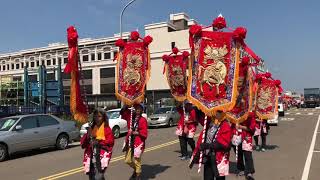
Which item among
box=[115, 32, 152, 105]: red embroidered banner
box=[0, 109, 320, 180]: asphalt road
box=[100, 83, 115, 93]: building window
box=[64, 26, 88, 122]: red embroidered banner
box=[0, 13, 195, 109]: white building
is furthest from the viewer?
box=[100, 83, 115, 93]: building window

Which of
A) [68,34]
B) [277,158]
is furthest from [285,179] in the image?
[68,34]

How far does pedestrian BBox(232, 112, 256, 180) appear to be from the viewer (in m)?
9.85

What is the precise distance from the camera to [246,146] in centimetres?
995

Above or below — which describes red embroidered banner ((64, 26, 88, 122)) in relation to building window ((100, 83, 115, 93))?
below

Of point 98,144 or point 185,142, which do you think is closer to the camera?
point 98,144

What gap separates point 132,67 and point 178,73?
364cm

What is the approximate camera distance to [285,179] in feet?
33.0

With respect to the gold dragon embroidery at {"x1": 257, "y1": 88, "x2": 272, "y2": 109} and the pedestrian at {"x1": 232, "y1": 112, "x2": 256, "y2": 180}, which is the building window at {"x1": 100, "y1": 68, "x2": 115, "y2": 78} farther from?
the pedestrian at {"x1": 232, "y1": 112, "x2": 256, "y2": 180}

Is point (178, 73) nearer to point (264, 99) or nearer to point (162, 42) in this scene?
point (264, 99)

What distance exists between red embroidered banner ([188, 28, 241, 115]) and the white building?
69.8m

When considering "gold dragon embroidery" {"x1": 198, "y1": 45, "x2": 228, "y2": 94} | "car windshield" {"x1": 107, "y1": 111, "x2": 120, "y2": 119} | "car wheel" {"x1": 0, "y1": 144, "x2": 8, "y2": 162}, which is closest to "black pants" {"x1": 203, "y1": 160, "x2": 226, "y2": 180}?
"gold dragon embroidery" {"x1": 198, "y1": 45, "x2": 228, "y2": 94}

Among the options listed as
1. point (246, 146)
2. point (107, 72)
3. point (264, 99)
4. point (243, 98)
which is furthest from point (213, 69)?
point (107, 72)

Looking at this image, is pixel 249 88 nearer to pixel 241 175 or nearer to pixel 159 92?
pixel 241 175

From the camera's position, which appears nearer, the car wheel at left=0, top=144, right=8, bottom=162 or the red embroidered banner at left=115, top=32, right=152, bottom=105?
the red embroidered banner at left=115, top=32, right=152, bottom=105
